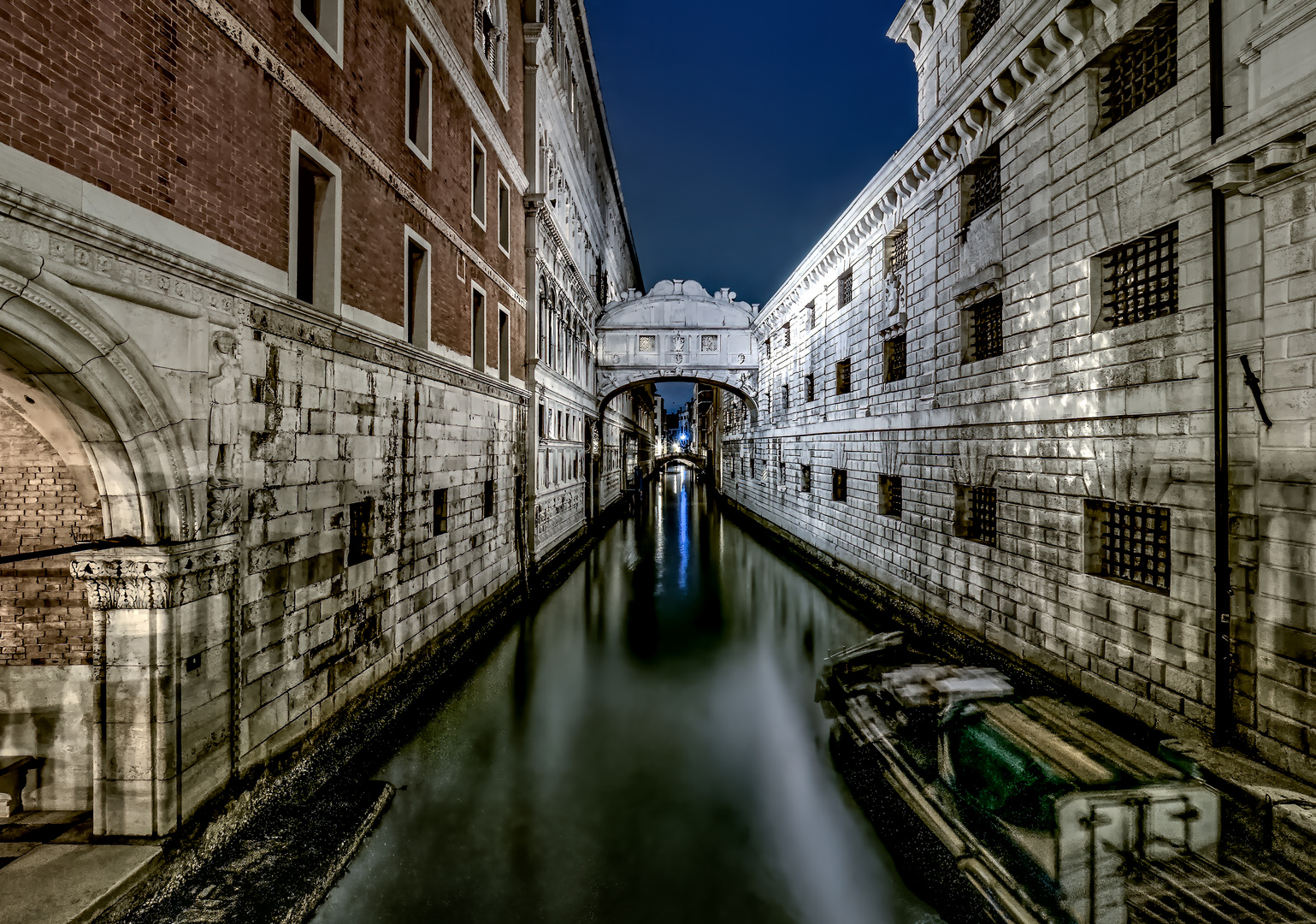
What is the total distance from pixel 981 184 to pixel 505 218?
394 inches

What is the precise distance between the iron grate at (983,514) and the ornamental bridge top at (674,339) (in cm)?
1740

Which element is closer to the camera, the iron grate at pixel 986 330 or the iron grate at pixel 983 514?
the iron grate at pixel 986 330

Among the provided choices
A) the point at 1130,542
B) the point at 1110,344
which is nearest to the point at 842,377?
the point at 1110,344

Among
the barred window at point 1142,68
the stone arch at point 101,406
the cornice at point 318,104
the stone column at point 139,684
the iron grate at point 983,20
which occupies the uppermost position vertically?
the iron grate at point 983,20

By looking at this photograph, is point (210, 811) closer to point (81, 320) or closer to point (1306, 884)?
point (81, 320)

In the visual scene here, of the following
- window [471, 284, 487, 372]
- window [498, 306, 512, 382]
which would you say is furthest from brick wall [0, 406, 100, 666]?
window [498, 306, 512, 382]

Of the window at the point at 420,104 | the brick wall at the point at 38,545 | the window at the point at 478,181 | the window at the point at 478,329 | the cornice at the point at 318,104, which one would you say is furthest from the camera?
the window at the point at 478,329

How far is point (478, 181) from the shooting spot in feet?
38.9

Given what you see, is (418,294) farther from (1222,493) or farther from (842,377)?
(842,377)

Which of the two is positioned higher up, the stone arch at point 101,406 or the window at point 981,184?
the window at point 981,184

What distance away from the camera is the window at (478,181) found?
1143cm

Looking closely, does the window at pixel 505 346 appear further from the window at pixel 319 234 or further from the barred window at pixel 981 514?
the barred window at pixel 981 514

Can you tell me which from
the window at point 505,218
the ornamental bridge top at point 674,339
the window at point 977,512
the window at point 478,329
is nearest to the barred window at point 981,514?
the window at point 977,512

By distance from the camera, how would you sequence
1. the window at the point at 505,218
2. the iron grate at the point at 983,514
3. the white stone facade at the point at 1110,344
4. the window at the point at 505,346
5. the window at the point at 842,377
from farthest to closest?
the window at the point at 842,377, the window at the point at 505,218, the window at the point at 505,346, the iron grate at the point at 983,514, the white stone facade at the point at 1110,344
